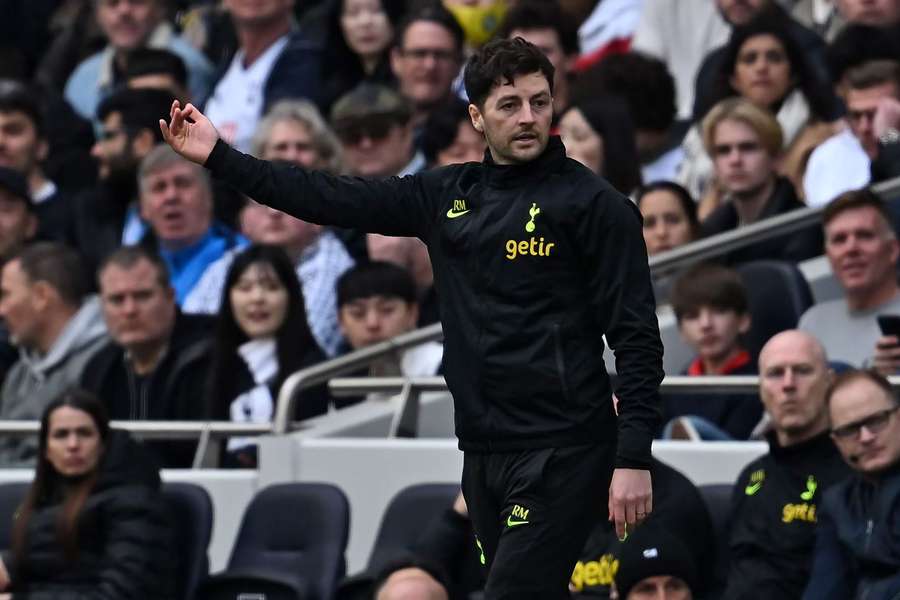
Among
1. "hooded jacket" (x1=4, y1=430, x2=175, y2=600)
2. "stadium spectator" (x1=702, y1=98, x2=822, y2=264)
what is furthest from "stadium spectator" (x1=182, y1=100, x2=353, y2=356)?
"hooded jacket" (x1=4, y1=430, x2=175, y2=600)

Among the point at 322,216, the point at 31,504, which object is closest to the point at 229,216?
the point at 31,504

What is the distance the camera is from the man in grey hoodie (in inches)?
432

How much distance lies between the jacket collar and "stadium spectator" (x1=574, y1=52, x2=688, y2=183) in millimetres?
5666

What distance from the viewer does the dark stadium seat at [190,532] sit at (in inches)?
356

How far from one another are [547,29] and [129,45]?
11.0ft

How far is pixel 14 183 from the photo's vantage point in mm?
12234

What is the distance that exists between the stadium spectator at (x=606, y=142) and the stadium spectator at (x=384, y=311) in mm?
1081

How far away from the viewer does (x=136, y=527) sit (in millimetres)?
8844

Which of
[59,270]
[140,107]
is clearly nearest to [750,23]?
[140,107]

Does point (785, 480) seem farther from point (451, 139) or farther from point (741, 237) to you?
point (451, 139)

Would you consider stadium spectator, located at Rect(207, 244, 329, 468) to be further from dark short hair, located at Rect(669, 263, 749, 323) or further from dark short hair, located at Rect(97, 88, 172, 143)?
dark short hair, located at Rect(97, 88, 172, 143)

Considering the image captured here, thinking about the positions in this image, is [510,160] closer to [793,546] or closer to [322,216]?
[322,216]

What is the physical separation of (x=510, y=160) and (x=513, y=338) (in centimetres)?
44

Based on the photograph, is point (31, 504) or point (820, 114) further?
point (820, 114)
